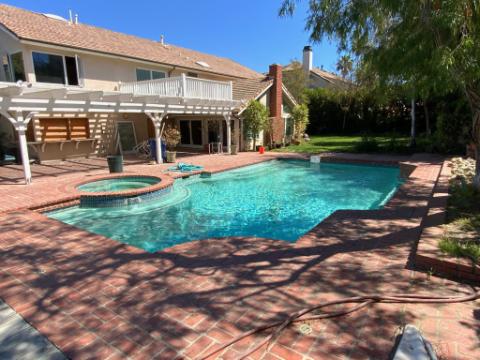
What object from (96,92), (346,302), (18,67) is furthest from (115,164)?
(346,302)

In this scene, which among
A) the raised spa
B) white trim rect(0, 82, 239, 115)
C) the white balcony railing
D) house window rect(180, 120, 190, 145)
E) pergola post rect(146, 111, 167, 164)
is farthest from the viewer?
house window rect(180, 120, 190, 145)

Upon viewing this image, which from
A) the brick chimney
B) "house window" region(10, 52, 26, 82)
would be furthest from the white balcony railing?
the brick chimney

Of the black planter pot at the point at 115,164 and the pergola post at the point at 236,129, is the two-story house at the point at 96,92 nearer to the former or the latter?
the pergola post at the point at 236,129

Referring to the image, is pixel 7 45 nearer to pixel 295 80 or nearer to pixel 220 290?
pixel 220 290

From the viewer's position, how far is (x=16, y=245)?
516cm

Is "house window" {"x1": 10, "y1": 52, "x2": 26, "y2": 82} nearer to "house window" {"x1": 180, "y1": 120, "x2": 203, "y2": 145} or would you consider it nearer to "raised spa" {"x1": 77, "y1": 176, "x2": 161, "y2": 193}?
"raised spa" {"x1": 77, "y1": 176, "x2": 161, "y2": 193}

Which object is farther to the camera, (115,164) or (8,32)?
(8,32)

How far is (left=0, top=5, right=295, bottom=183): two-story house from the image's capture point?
11.1 metres

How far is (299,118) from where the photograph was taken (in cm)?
2281

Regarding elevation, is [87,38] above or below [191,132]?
above

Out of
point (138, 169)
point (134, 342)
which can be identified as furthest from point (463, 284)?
point (138, 169)

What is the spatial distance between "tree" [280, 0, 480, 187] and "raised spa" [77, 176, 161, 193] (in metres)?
7.27

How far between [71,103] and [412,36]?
10841 millimetres

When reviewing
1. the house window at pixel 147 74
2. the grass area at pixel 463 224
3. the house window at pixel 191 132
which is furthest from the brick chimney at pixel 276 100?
the grass area at pixel 463 224
